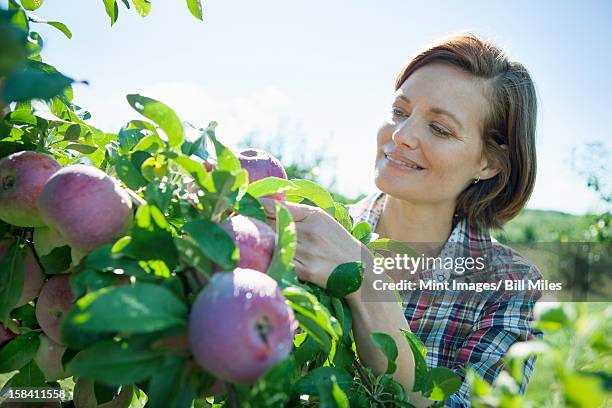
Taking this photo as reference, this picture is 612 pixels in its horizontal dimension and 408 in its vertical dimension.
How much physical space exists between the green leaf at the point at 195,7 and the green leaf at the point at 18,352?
459 millimetres

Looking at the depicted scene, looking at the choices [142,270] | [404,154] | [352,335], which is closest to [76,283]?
[142,270]

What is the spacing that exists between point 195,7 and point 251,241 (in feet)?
1.29

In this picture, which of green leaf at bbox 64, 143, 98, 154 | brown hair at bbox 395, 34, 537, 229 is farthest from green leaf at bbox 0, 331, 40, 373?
brown hair at bbox 395, 34, 537, 229

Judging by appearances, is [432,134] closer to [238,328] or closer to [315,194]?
[315,194]

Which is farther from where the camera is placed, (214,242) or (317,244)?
(317,244)

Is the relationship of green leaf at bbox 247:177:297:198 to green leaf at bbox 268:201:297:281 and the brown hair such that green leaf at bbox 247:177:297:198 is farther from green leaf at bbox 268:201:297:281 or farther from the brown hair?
the brown hair

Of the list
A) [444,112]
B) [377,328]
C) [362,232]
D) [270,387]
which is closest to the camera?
[270,387]

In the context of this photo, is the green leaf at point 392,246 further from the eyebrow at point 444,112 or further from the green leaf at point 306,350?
the eyebrow at point 444,112

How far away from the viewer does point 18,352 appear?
25.7 inches

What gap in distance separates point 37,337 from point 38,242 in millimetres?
138

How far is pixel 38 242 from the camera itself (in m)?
0.60

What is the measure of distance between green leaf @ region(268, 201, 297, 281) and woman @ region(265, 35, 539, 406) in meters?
0.99

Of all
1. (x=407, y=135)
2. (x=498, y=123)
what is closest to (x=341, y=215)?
(x=407, y=135)

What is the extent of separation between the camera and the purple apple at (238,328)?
0.40m
